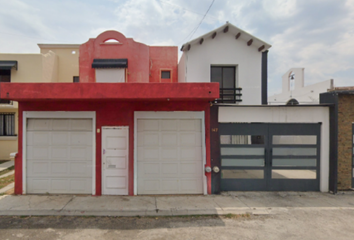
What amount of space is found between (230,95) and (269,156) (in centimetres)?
419

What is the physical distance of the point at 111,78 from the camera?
11578 millimetres

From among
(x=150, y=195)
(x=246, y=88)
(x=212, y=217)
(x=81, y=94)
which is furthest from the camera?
(x=246, y=88)

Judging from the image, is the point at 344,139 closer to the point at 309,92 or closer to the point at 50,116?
the point at 50,116

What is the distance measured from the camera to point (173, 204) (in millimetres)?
5762

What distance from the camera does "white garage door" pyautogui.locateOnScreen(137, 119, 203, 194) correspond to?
657cm

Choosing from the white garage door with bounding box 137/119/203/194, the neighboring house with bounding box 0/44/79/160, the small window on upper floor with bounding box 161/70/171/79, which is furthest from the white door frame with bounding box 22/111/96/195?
the small window on upper floor with bounding box 161/70/171/79

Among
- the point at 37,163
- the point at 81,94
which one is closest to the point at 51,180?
the point at 37,163

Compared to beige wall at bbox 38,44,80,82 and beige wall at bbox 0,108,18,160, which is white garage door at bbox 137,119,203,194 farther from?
beige wall at bbox 38,44,80,82

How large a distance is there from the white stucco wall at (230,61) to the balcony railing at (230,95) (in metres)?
0.33

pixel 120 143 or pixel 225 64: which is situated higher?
pixel 225 64

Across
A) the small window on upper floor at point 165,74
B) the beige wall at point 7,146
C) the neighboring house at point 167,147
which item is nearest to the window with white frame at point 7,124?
the beige wall at point 7,146

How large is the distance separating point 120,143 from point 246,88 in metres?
7.39

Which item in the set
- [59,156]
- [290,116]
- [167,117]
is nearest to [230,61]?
[290,116]

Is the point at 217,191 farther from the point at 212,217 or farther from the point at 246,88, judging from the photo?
the point at 246,88
